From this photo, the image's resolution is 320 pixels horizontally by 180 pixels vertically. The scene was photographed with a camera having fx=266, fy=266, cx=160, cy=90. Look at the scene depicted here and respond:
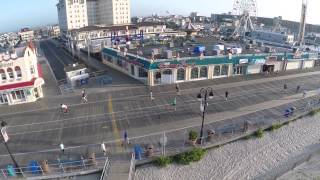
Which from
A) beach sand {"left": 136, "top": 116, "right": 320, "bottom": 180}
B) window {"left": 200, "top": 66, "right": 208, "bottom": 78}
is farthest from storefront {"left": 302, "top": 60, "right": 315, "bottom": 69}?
beach sand {"left": 136, "top": 116, "right": 320, "bottom": 180}

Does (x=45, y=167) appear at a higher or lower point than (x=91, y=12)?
lower

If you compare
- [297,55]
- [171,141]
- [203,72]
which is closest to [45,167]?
[171,141]

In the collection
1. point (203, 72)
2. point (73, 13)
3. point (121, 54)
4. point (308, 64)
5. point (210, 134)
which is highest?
point (73, 13)

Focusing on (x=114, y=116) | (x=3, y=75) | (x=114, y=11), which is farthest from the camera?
(x=114, y=11)

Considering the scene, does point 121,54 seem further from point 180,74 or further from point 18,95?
point 18,95

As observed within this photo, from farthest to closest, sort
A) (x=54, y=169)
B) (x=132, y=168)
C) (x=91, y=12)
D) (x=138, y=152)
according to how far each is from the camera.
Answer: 1. (x=91, y=12)
2. (x=138, y=152)
3. (x=54, y=169)
4. (x=132, y=168)

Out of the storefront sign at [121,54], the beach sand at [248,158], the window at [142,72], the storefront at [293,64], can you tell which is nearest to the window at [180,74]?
the window at [142,72]

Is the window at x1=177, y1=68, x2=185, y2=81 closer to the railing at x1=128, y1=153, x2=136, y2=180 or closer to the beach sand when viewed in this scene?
the beach sand

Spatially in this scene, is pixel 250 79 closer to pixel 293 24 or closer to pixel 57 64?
pixel 57 64

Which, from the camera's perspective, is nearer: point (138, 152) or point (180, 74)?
point (138, 152)
